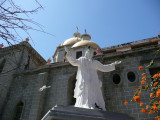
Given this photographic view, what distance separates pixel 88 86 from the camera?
510 centimetres

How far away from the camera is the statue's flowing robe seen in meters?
4.81

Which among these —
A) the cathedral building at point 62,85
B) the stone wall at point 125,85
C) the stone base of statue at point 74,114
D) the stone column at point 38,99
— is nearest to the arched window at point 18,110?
the cathedral building at point 62,85

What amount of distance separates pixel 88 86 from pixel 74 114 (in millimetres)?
1674

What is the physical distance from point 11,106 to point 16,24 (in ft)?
35.5

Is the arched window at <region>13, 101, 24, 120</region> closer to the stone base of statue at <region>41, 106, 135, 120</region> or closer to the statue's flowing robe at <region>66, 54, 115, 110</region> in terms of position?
the statue's flowing robe at <region>66, 54, 115, 110</region>

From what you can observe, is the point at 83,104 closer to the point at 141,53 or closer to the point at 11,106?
the point at 141,53

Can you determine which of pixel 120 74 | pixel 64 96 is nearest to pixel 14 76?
pixel 64 96

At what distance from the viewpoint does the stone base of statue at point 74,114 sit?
3398mm

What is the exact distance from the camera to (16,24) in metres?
2.95

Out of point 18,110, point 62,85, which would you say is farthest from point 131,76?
point 18,110

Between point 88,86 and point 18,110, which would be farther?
point 18,110

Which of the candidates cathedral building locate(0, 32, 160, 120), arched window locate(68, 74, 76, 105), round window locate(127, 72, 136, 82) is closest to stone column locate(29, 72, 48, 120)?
cathedral building locate(0, 32, 160, 120)

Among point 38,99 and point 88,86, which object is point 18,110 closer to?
point 38,99

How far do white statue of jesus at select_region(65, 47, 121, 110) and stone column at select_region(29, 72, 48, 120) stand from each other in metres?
6.07
